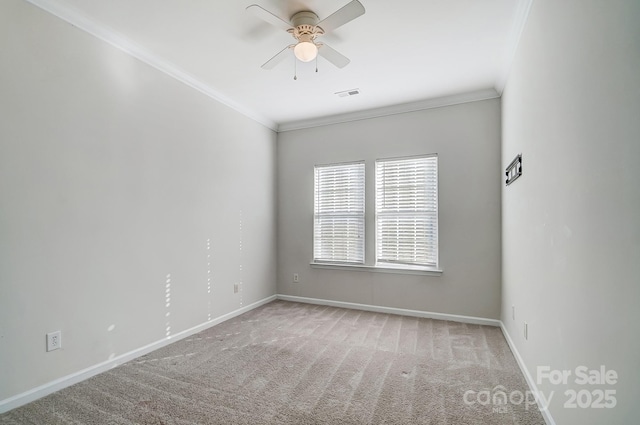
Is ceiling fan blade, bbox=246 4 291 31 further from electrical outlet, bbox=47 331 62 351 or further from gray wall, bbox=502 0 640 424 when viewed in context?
electrical outlet, bbox=47 331 62 351

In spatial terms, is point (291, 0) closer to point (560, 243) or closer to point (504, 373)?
point (560, 243)

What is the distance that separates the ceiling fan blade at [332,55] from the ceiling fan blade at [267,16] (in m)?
0.33

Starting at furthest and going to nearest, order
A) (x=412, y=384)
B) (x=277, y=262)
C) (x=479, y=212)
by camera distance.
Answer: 1. (x=277, y=262)
2. (x=479, y=212)
3. (x=412, y=384)


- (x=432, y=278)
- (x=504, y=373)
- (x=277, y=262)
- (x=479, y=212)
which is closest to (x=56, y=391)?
(x=277, y=262)

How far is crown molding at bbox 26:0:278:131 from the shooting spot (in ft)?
7.38

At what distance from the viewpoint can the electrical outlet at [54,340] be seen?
86.5 inches

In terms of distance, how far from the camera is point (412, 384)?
7.62 ft

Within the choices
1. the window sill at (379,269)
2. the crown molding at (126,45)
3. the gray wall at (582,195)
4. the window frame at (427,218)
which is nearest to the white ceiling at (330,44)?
the crown molding at (126,45)

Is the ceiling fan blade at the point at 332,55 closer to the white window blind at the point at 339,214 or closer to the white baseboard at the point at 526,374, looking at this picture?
the white window blind at the point at 339,214

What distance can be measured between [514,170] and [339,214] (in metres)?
2.33

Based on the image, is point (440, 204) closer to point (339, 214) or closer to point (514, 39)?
point (339, 214)

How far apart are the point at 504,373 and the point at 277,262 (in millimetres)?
3305

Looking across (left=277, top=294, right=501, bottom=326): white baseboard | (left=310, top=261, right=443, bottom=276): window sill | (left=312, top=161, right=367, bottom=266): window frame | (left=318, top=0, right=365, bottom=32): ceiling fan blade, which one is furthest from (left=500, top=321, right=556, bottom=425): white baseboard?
(left=318, top=0, right=365, bottom=32): ceiling fan blade

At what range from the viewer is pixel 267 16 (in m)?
2.15
